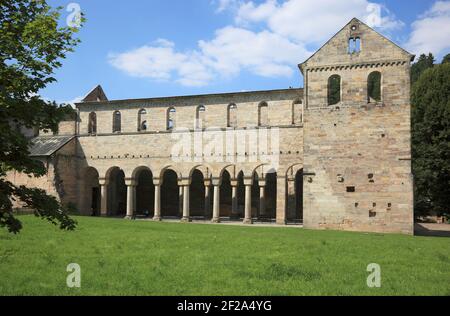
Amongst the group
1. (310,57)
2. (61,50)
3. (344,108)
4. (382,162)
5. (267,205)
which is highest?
(310,57)

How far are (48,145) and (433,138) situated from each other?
2873 centimetres

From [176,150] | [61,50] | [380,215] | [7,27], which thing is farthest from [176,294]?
[176,150]

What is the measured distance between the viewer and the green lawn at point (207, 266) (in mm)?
7555

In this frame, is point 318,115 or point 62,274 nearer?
point 62,274

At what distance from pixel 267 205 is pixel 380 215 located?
12.6 meters

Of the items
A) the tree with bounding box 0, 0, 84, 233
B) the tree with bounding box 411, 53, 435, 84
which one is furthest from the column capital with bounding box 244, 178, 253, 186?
the tree with bounding box 411, 53, 435, 84

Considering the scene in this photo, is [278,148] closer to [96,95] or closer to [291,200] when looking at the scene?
[291,200]

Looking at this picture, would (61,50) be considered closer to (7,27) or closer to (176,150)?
(7,27)

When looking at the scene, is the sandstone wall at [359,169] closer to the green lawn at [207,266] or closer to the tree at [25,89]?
the green lawn at [207,266]

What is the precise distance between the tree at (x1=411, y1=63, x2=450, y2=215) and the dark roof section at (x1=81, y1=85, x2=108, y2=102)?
27544 mm

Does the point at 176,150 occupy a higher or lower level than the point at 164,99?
lower

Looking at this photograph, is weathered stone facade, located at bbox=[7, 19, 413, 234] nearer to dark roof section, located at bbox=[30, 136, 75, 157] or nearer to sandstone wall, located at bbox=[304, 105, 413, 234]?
sandstone wall, located at bbox=[304, 105, 413, 234]

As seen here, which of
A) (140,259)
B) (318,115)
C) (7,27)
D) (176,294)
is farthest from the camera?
(318,115)

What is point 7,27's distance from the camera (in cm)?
537
